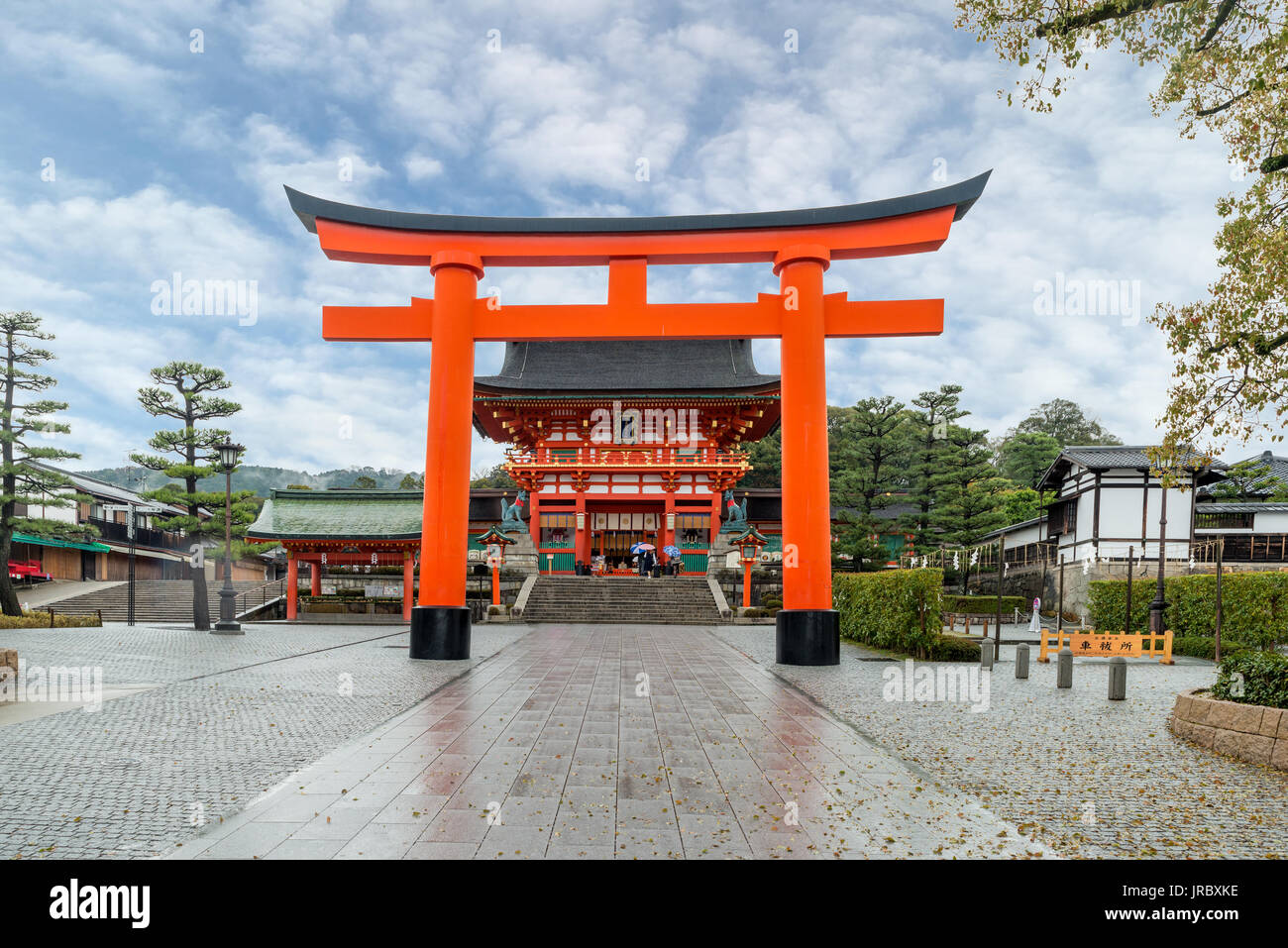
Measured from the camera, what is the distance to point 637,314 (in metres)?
12.2

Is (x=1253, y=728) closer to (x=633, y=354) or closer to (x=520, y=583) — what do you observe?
(x=520, y=583)

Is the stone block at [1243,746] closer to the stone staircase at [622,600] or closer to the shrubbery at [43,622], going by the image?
the stone staircase at [622,600]

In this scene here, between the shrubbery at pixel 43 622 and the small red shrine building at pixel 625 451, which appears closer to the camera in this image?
the shrubbery at pixel 43 622

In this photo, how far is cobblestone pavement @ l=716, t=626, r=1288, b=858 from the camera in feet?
14.4

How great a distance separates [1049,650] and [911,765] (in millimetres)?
11506

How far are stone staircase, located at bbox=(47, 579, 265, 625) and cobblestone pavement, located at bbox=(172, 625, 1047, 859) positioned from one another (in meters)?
22.7

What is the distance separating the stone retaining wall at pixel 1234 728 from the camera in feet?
20.3

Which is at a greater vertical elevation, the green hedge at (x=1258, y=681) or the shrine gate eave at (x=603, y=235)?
the shrine gate eave at (x=603, y=235)

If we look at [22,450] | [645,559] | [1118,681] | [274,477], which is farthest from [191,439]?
[274,477]

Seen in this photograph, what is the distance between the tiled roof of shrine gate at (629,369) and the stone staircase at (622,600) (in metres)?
8.40

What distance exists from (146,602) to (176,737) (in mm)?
24661

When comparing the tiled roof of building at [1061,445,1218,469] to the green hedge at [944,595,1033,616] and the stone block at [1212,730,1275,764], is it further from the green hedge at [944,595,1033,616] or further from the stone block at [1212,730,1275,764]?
the stone block at [1212,730,1275,764]

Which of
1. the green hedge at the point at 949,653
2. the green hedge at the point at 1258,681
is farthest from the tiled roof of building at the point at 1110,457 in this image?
the green hedge at the point at 1258,681

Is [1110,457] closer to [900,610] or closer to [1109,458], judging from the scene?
[1109,458]
